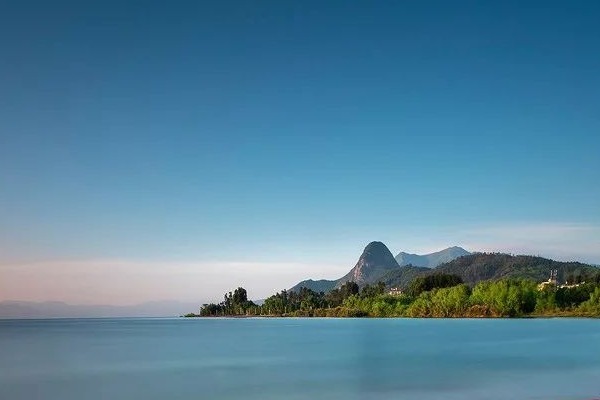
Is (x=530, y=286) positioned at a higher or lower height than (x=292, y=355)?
higher

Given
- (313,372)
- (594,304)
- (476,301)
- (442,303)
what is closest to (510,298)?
(476,301)

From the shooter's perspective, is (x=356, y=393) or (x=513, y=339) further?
(x=513, y=339)

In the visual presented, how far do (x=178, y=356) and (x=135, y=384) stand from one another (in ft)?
56.8

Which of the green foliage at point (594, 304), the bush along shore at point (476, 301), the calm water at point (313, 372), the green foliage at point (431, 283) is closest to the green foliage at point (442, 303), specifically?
the bush along shore at point (476, 301)

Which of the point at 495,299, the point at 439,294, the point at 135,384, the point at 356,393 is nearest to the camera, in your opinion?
the point at 356,393

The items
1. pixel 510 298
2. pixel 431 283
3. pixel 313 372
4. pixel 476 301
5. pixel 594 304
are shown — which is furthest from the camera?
pixel 431 283

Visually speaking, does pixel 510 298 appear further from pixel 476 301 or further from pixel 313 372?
pixel 313 372

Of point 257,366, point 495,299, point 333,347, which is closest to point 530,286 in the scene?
point 495,299

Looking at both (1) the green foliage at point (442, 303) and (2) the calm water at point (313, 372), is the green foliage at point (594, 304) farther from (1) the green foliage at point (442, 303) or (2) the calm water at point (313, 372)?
(2) the calm water at point (313, 372)

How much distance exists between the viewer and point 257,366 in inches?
1495

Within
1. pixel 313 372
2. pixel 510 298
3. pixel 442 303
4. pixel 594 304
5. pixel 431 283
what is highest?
pixel 431 283

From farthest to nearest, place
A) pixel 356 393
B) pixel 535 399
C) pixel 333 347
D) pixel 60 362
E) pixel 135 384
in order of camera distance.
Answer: pixel 333 347 < pixel 60 362 < pixel 135 384 < pixel 356 393 < pixel 535 399

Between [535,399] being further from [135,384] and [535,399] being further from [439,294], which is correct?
[439,294]

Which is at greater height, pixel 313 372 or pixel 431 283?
pixel 431 283
